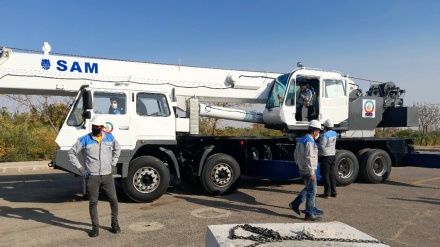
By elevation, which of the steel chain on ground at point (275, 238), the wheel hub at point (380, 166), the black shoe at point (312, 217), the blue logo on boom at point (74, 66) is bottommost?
the black shoe at point (312, 217)

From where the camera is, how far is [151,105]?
8.22 m

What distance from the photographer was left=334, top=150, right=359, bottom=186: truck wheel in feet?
32.8

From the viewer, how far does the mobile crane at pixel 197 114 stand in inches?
305

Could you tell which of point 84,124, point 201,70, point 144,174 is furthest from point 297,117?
point 84,124

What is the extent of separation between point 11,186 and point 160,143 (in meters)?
5.57

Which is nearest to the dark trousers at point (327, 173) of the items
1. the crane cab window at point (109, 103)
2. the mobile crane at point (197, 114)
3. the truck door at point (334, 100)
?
the mobile crane at point (197, 114)

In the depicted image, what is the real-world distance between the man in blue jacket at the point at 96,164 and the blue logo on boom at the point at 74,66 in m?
2.97

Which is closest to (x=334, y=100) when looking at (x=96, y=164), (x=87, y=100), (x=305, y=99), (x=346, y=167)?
(x=305, y=99)

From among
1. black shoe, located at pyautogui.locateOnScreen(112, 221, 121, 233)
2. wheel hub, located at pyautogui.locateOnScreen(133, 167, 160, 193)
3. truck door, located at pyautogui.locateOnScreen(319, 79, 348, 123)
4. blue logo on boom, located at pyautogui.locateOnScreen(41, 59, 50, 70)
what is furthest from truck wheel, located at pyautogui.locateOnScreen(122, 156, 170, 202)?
truck door, located at pyautogui.locateOnScreen(319, 79, 348, 123)

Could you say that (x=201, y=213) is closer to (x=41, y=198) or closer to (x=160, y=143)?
Result: (x=160, y=143)

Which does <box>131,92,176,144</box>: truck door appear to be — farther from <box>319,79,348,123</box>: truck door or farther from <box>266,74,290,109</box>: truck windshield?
<box>319,79,348,123</box>: truck door

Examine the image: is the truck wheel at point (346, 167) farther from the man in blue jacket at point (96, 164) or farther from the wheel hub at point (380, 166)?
the man in blue jacket at point (96, 164)

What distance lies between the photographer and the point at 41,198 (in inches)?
344

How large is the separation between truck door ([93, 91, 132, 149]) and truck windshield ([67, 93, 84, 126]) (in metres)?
0.28
